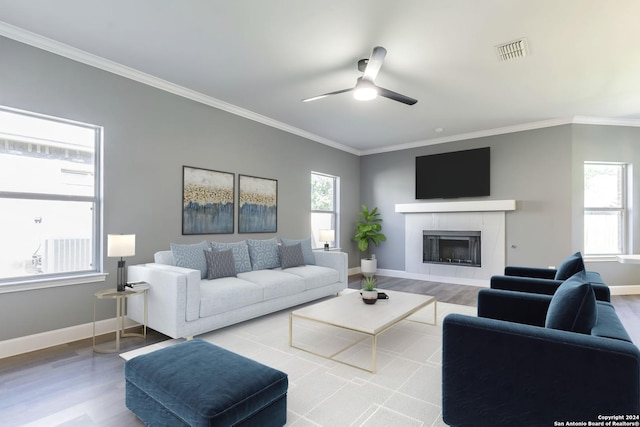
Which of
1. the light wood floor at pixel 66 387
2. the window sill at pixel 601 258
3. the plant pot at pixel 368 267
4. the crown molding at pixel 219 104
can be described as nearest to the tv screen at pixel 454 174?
the crown molding at pixel 219 104

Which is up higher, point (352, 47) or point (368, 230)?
point (352, 47)

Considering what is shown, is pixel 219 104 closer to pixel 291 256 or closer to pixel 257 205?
pixel 257 205

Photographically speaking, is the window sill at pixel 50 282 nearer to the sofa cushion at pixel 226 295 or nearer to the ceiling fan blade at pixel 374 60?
the sofa cushion at pixel 226 295

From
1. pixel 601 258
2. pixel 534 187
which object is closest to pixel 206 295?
pixel 534 187

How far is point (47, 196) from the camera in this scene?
3.21 m

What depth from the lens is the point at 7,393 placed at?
2260 mm

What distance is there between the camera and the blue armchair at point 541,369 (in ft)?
4.54

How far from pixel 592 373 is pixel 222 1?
11.0 ft

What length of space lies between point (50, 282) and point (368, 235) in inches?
219

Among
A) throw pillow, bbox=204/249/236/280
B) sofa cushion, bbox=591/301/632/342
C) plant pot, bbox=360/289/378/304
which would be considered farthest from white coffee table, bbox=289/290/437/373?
sofa cushion, bbox=591/301/632/342

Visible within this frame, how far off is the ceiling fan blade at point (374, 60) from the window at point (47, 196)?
304 centimetres

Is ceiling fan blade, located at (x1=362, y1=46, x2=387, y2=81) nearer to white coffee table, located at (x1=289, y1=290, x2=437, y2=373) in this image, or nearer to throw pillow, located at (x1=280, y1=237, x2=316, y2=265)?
white coffee table, located at (x1=289, y1=290, x2=437, y2=373)

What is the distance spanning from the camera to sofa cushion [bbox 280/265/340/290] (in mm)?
4469

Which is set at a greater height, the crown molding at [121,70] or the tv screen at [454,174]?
the crown molding at [121,70]
